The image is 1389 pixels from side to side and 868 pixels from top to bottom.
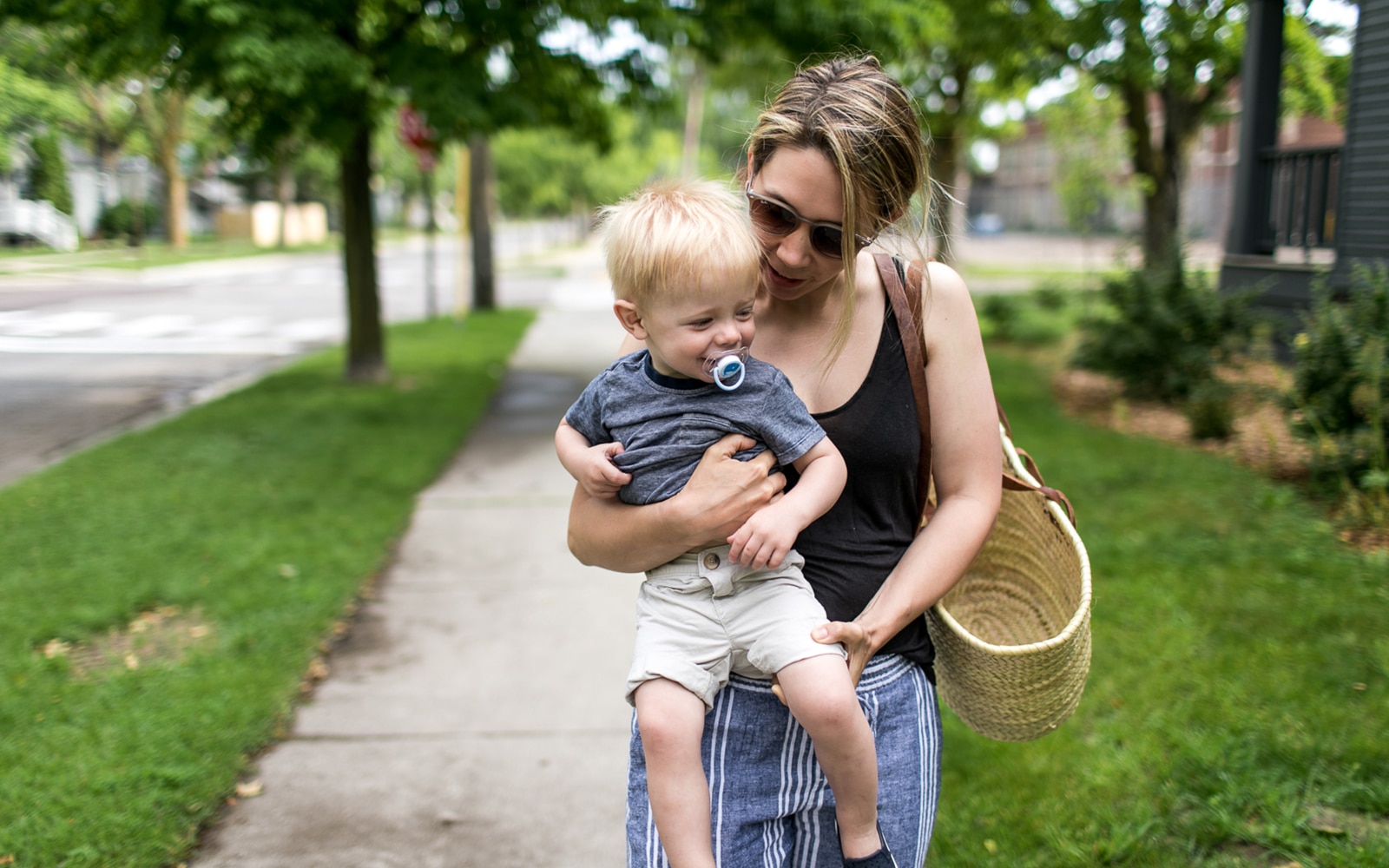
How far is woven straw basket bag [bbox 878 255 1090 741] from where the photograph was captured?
1.78 m

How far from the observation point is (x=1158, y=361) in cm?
905

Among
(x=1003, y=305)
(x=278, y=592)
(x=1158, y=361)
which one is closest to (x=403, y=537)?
(x=278, y=592)

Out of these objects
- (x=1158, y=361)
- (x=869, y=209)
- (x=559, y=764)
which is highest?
(x=869, y=209)

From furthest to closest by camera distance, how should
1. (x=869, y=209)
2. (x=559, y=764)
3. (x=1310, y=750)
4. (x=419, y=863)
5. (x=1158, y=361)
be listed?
(x=1158, y=361)
(x=559, y=764)
(x=1310, y=750)
(x=419, y=863)
(x=869, y=209)

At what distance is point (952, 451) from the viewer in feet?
5.84

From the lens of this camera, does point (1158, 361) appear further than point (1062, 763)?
Yes

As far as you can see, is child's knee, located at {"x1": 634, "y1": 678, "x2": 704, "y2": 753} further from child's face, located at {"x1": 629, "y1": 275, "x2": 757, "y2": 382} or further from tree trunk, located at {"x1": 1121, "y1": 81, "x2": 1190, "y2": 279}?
tree trunk, located at {"x1": 1121, "y1": 81, "x2": 1190, "y2": 279}

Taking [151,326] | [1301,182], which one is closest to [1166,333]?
[1301,182]

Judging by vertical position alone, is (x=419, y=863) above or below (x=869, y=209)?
below

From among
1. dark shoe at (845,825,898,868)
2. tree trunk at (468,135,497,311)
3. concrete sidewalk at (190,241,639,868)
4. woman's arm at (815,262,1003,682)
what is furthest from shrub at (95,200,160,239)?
dark shoe at (845,825,898,868)

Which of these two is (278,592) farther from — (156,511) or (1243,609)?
(1243,609)

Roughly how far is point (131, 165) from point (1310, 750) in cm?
1057

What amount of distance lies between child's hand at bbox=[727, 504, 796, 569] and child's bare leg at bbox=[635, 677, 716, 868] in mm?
246

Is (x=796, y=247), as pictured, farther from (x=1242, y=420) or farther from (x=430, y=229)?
(x=430, y=229)
